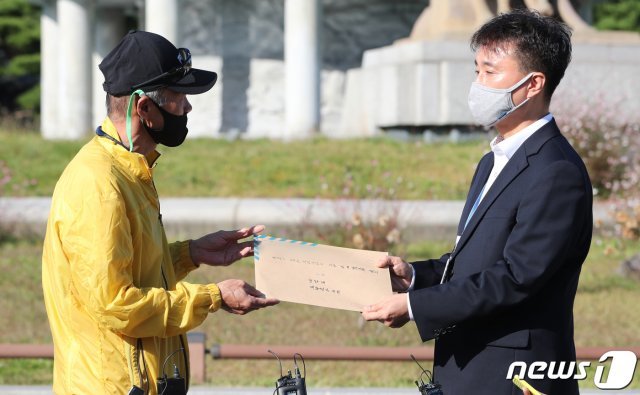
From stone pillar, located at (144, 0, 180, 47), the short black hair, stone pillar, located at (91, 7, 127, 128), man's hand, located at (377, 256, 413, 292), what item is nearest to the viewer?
the short black hair

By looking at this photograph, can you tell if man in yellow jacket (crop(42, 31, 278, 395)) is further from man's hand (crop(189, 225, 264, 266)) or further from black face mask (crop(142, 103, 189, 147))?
man's hand (crop(189, 225, 264, 266))

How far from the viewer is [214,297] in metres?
3.75

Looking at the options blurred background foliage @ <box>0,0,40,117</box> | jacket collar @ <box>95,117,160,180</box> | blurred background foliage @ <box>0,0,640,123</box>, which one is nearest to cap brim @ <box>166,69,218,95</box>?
jacket collar @ <box>95,117,160,180</box>

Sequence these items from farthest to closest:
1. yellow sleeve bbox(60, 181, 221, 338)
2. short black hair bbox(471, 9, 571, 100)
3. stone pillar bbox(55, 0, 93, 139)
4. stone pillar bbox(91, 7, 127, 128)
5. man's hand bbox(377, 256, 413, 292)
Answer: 1. stone pillar bbox(91, 7, 127, 128)
2. stone pillar bbox(55, 0, 93, 139)
3. man's hand bbox(377, 256, 413, 292)
4. short black hair bbox(471, 9, 571, 100)
5. yellow sleeve bbox(60, 181, 221, 338)

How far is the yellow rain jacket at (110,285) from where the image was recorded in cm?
353

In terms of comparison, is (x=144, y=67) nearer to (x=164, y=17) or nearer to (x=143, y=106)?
(x=143, y=106)

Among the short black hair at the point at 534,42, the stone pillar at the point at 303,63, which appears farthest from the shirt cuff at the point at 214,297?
the stone pillar at the point at 303,63

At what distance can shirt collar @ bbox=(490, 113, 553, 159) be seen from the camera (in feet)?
12.5

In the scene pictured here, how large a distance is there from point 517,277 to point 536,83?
0.67m

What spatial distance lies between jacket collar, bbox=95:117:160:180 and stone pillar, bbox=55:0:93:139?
24504 millimetres

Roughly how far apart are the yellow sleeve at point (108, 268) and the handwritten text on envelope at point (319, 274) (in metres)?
0.50

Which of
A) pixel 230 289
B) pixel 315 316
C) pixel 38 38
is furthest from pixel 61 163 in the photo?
pixel 38 38

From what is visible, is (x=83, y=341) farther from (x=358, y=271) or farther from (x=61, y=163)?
(x=61, y=163)

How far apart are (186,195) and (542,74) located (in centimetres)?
1176
